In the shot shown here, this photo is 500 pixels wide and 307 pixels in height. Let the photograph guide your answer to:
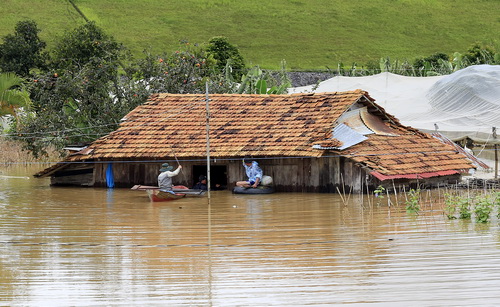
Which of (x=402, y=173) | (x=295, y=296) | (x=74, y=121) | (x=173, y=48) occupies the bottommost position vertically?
(x=295, y=296)

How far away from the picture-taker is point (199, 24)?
79500 millimetres

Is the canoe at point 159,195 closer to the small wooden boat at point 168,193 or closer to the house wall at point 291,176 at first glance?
the small wooden boat at point 168,193

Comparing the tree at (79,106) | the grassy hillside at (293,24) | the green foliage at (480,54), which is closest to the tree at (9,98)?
the tree at (79,106)

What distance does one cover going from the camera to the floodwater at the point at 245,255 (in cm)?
1078

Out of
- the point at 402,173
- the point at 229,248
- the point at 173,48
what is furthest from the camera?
the point at 173,48

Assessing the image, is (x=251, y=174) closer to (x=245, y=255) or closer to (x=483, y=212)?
(x=483, y=212)

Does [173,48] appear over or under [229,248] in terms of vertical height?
over

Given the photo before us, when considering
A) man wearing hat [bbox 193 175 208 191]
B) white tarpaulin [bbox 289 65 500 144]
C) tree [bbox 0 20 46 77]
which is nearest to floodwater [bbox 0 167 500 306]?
man wearing hat [bbox 193 175 208 191]

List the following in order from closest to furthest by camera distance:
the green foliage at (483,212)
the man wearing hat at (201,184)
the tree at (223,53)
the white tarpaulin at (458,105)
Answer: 1. the green foliage at (483,212)
2. the man wearing hat at (201,184)
3. the white tarpaulin at (458,105)
4. the tree at (223,53)

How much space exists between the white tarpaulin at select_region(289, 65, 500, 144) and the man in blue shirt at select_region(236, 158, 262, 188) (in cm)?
766

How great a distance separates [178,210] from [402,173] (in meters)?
5.88

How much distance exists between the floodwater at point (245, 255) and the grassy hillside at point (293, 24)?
5115 centimetres

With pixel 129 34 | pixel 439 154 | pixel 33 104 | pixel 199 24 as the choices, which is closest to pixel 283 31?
pixel 199 24

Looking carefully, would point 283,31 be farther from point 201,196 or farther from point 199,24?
point 201,196
